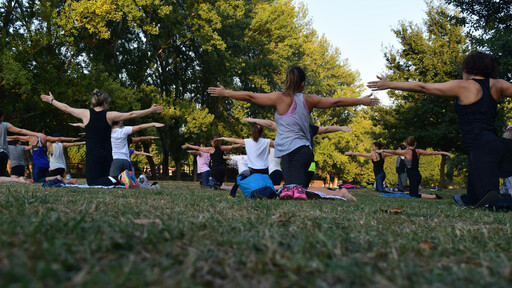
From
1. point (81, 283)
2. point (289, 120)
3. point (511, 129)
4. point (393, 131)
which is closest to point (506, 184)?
point (511, 129)

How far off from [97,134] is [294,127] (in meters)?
4.41

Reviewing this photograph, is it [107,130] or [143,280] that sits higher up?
[107,130]

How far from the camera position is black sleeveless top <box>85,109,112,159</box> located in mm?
9180

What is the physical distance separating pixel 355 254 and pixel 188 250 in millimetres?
794

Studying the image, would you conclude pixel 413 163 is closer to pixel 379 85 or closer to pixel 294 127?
pixel 294 127

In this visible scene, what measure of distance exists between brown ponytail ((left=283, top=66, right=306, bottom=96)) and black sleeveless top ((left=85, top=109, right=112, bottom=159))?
4.16 metres

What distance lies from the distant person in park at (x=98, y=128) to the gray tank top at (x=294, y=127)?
3.00m

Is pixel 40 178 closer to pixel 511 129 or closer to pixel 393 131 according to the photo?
pixel 511 129

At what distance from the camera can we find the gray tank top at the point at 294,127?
23.7 ft

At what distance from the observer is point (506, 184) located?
9.88 meters

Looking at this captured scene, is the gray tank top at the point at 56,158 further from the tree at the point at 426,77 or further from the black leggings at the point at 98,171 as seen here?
the tree at the point at 426,77

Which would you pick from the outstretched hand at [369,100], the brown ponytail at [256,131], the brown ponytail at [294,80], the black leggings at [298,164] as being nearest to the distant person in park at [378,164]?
the brown ponytail at [256,131]

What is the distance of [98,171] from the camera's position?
945 centimetres

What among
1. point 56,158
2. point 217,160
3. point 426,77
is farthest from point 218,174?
point 426,77
